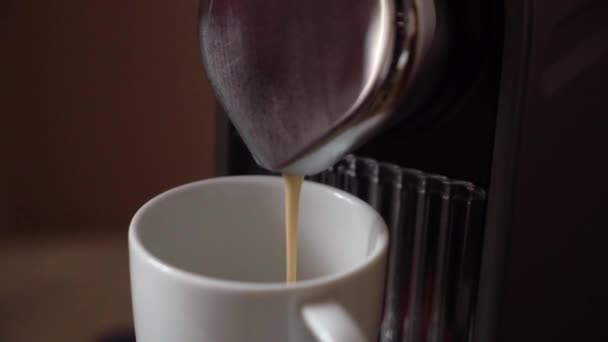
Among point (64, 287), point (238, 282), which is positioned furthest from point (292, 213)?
point (64, 287)

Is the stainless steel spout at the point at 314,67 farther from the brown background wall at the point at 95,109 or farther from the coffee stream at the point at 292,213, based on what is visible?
the brown background wall at the point at 95,109

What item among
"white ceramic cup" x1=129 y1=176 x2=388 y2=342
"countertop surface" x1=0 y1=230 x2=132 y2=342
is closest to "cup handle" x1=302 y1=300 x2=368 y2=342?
"white ceramic cup" x1=129 y1=176 x2=388 y2=342

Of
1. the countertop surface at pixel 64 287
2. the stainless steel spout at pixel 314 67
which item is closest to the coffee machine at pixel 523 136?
the stainless steel spout at pixel 314 67

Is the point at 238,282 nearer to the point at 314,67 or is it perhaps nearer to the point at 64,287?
the point at 314,67

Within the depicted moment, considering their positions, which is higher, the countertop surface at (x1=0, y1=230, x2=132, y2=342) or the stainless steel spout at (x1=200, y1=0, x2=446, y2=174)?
the stainless steel spout at (x1=200, y1=0, x2=446, y2=174)

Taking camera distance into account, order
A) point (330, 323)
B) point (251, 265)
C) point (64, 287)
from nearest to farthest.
Answer: point (330, 323), point (251, 265), point (64, 287)

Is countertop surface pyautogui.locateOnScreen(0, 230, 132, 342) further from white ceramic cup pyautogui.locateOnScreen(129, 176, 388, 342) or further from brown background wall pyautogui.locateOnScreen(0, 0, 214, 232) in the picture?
white ceramic cup pyautogui.locateOnScreen(129, 176, 388, 342)
